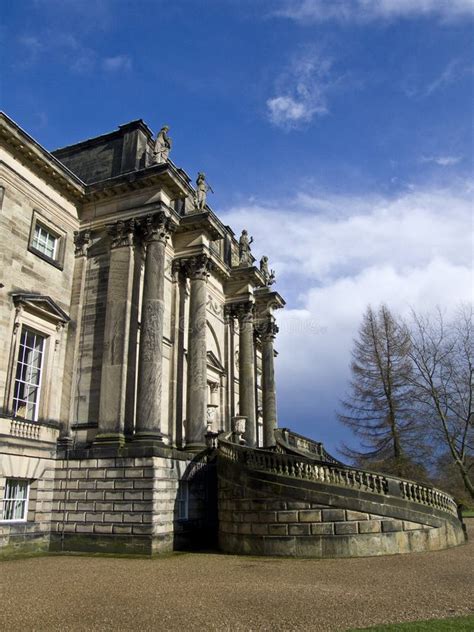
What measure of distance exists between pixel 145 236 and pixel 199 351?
5695 mm

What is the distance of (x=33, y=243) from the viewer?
2003 centimetres

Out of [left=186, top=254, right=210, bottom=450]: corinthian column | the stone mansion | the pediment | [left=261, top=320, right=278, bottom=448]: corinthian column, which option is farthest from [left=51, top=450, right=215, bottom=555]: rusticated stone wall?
[left=261, top=320, right=278, bottom=448]: corinthian column

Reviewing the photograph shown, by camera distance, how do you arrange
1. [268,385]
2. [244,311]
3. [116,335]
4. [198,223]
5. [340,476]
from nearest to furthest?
[340,476]
[116,335]
[198,223]
[244,311]
[268,385]

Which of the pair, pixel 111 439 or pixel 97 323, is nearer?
pixel 111 439

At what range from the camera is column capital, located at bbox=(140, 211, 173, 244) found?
68.2 ft

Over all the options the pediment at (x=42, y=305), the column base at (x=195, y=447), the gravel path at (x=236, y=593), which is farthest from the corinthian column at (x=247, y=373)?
the gravel path at (x=236, y=593)

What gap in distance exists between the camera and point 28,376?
1892 centimetres

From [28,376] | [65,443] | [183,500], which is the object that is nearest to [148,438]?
[183,500]

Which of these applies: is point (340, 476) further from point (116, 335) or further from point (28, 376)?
point (28, 376)

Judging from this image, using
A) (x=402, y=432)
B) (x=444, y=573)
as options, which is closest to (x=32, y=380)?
(x=444, y=573)

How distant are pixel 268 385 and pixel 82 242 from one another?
1642 centimetres

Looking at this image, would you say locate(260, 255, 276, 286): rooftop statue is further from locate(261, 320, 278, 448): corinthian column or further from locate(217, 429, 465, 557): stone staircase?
locate(217, 429, 465, 557): stone staircase

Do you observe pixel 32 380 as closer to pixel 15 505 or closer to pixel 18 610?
pixel 15 505

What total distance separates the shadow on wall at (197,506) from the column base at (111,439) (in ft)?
9.09
